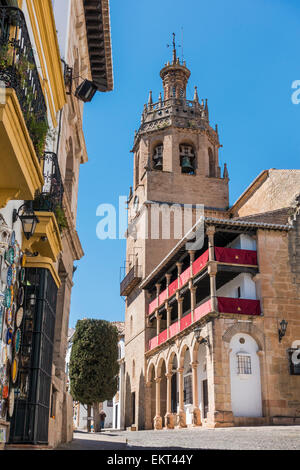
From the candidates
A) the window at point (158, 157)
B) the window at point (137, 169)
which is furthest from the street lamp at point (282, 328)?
the window at point (137, 169)

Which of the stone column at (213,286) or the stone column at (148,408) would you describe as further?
the stone column at (148,408)

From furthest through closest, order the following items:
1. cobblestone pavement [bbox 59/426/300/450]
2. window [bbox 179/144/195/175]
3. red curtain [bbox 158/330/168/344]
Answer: window [bbox 179/144/195/175] → red curtain [bbox 158/330/168/344] → cobblestone pavement [bbox 59/426/300/450]

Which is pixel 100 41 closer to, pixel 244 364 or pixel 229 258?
pixel 229 258

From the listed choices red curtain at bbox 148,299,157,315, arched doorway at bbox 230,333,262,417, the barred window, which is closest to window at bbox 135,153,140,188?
red curtain at bbox 148,299,157,315

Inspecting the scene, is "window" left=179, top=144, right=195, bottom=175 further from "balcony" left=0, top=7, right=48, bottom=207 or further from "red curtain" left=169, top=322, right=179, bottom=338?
"balcony" left=0, top=7, right=48, bottom=207

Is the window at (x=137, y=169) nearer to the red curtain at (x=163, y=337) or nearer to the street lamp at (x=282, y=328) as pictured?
the red curtain at (x=163, y=337)

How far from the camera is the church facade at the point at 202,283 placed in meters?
20.5

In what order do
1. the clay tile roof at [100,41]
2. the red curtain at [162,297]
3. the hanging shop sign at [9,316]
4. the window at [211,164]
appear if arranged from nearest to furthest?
the hanging shop sign at [9,316] → the clay tile roof at [100,41] → the red curtain at [162,297] → the window at [211,164]

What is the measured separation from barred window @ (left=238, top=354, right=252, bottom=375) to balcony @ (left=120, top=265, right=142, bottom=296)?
13.3 meters

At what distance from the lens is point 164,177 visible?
115ft

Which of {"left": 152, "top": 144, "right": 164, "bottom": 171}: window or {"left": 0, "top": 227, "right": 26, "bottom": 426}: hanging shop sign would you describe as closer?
{"left": 0, "top": 227, "right": 26, "bottom": 426}: hanging shop sign

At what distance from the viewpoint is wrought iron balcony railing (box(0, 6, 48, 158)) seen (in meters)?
5.47

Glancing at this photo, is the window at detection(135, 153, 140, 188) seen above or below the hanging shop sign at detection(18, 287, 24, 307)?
above

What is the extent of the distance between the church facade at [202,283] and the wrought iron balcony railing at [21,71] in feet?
48.5
